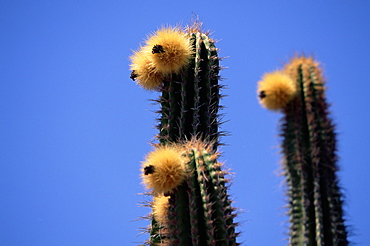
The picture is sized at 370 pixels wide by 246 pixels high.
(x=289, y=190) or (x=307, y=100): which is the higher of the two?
(x=307, y=100)

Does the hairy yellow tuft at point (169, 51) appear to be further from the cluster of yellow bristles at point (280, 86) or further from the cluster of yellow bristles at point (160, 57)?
the cluster of yellow bristles at point (280, 86)

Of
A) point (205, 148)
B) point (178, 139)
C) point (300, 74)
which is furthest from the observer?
point (178, 139)

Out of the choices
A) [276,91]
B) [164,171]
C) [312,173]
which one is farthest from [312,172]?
[164,171]

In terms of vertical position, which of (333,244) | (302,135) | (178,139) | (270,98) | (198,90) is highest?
(198,90)

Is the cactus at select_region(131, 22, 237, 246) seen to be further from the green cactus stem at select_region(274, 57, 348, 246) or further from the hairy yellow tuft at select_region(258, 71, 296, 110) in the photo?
the hairy yellow tuft at select_region(258, 71, 296, 110)

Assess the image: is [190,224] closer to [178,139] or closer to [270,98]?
[178,139]

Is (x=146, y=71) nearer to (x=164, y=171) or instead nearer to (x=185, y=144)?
(x=185, y=144)

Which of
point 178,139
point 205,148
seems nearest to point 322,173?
point 205,148
